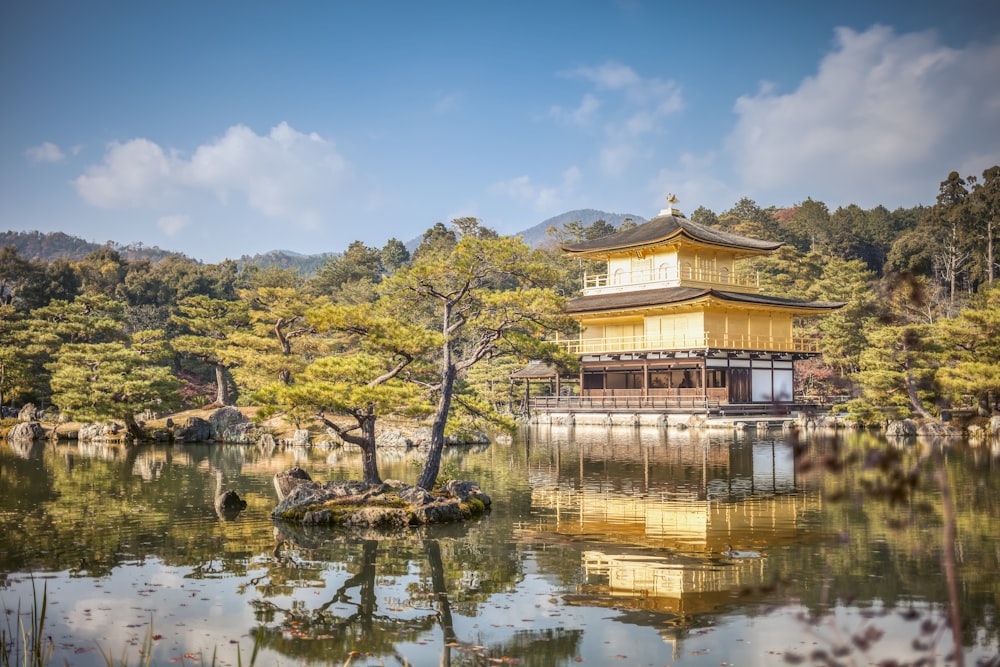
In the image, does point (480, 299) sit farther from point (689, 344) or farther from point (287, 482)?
point (689, 344)

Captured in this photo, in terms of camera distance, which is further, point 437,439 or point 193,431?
point 193,431

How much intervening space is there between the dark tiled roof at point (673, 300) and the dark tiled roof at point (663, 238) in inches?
101

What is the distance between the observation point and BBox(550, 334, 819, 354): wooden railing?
40.5 meters

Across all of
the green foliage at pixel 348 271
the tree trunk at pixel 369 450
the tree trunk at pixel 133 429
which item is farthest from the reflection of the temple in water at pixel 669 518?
the green foliage at pixel 348 271

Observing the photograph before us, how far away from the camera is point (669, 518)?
557 inches

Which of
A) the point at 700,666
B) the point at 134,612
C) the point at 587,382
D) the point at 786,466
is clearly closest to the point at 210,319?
the point at 587,382

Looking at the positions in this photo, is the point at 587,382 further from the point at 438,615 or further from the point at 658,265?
the point at 438,615

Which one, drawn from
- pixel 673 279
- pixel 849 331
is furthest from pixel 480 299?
pixel 849 331

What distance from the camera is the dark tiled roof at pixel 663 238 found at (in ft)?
143

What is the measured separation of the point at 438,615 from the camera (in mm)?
8680

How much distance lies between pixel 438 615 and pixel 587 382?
38578 mm

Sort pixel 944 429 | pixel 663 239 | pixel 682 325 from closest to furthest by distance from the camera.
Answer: pixel 944 429 < pixel 682 325 < pixel 663 239

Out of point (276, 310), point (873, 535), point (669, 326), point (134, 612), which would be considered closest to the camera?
point (134, 612)

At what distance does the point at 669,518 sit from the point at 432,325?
1847 inches
